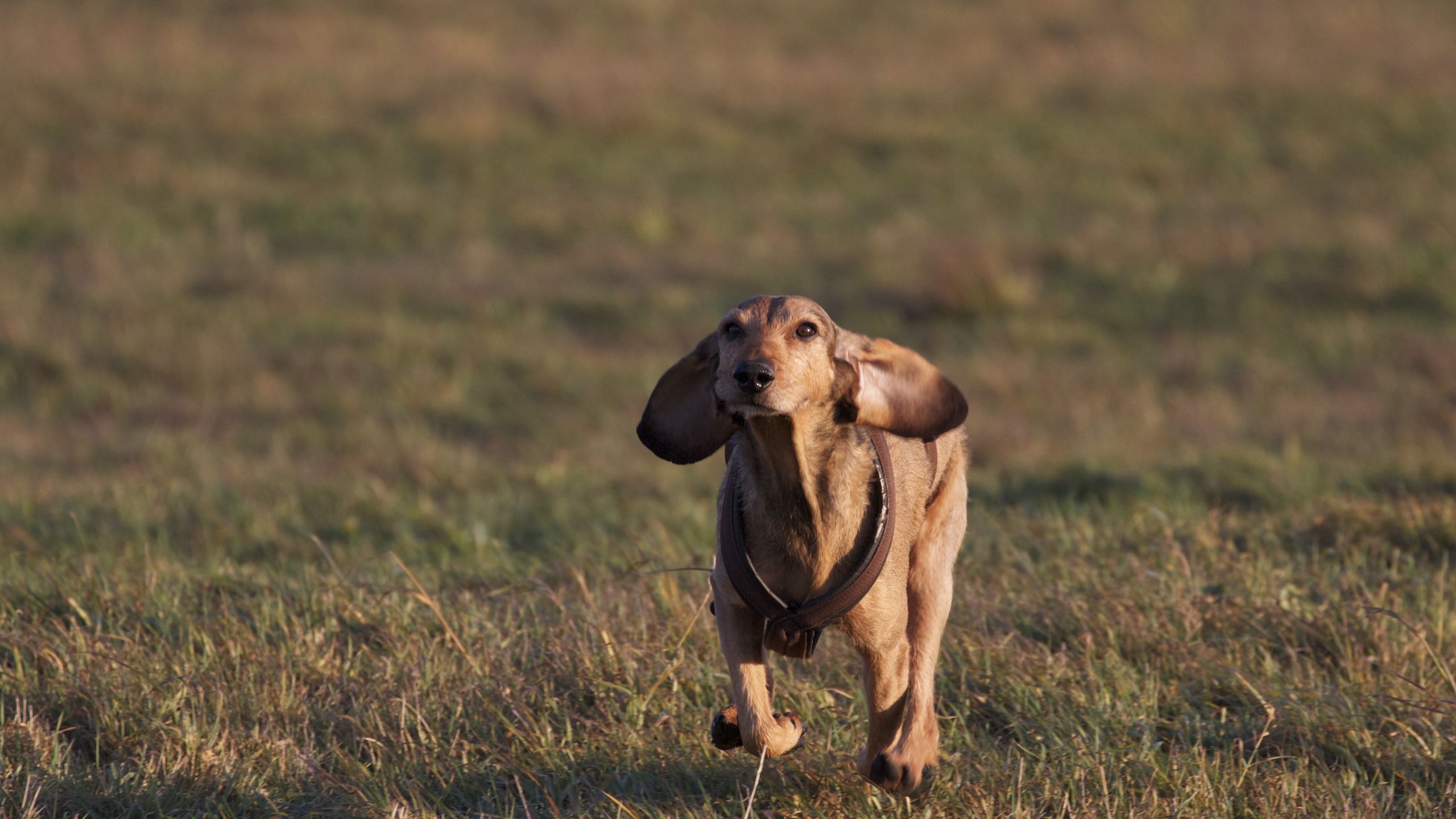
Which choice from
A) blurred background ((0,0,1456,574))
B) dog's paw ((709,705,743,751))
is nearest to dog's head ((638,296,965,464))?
dog's paw ((709,705,743,751))

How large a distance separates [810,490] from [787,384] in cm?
39

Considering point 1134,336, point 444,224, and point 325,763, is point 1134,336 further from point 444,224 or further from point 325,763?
point 325,763

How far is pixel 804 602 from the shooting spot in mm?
3555

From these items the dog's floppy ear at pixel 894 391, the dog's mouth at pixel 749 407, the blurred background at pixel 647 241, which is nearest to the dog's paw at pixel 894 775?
the dog's floppy ear at pixel 894 391

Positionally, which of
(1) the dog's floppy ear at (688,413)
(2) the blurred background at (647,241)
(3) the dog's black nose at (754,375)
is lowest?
(2) the blurred background at (647,241)

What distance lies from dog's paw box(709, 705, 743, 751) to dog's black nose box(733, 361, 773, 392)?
35.3 inches

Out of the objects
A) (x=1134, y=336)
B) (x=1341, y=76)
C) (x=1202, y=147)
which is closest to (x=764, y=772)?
(x=1134, y=336)

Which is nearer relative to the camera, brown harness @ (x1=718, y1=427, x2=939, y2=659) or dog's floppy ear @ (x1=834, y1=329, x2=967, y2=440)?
dog's floppy ear @ (x1=834, y1=329, x2=967, y2=440)

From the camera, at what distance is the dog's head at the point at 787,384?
3254mm

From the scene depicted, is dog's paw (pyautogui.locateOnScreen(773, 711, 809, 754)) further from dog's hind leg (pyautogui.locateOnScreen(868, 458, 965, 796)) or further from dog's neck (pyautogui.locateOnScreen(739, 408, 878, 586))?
dog's neck (pyautogui.locateOnScreen(739, 408, 878, 586))

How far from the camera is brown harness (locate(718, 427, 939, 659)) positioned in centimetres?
351

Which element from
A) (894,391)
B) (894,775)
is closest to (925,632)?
(894,775)

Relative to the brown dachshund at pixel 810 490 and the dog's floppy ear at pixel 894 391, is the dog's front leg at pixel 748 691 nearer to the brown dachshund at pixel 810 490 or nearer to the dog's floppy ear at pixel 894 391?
the brown dachshund at pixel 810 490

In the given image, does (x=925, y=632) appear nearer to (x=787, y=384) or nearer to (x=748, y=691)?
(x=748, y=691)
